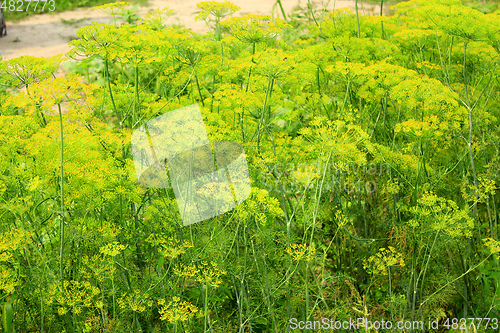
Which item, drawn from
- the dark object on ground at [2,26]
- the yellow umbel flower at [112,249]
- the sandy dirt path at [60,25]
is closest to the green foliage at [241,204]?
the yellow umbel flower at [112,249]

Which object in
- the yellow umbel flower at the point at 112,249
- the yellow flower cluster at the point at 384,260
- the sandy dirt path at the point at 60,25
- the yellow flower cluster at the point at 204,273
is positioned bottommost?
the yellow flower cluster at the point at 384,260

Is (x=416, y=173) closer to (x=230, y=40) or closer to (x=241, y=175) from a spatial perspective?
Answer: (x=241, y=175)

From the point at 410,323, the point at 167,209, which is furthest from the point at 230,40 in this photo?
the point at 410,323

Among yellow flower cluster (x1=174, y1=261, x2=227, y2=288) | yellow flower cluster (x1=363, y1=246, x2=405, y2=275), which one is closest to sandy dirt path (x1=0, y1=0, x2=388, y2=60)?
yellow flower cluster (x1=363, y1=246, x2=405, y2=275)

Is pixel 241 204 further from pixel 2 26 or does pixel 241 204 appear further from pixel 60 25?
pixel 60 25

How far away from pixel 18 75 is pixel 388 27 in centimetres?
299

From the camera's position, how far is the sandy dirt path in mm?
7336

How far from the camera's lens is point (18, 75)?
264 centimetres

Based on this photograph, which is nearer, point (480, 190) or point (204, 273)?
point (204, 273)

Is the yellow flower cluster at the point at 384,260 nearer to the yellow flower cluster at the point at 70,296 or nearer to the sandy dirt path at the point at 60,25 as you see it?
the yellow flower cluster at the point at 70,296

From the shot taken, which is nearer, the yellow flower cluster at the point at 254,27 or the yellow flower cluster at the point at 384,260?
the yellow flower cluster at the point at 384,260

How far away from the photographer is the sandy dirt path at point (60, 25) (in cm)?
734

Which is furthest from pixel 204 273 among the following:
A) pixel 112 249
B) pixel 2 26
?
pixel 2 26

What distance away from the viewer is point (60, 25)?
29.5ft
